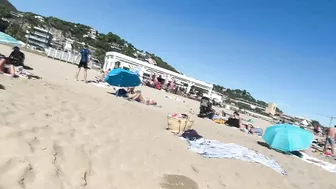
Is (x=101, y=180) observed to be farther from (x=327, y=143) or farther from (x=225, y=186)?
(x=327, y=143)

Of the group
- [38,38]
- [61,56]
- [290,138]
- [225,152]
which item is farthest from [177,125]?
[38,38]

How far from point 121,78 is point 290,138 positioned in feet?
21.9

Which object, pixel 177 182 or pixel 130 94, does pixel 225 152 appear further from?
pixel 130 94

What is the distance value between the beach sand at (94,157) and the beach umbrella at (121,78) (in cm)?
508

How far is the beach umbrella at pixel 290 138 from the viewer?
348 inches

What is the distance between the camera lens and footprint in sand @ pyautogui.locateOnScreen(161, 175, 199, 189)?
3820 mm

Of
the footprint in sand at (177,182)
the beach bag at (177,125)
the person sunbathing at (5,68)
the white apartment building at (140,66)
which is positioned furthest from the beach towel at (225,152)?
the white apartment building at (140,66)

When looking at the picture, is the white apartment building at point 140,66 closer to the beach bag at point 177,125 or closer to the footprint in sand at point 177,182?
the beach bag at point 177,125

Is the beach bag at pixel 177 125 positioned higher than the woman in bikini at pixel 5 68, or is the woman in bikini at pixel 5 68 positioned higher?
the woman in bikini at pixel 5 68

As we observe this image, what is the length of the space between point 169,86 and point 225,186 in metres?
25.8

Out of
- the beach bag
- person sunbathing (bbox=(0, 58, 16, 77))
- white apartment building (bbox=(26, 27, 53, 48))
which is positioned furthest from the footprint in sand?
white apartment building (bbox=(26, 27, 53, 48))

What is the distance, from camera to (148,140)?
5.61m

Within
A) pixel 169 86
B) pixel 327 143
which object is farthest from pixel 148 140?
pixel 169 86

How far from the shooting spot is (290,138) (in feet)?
29.5
